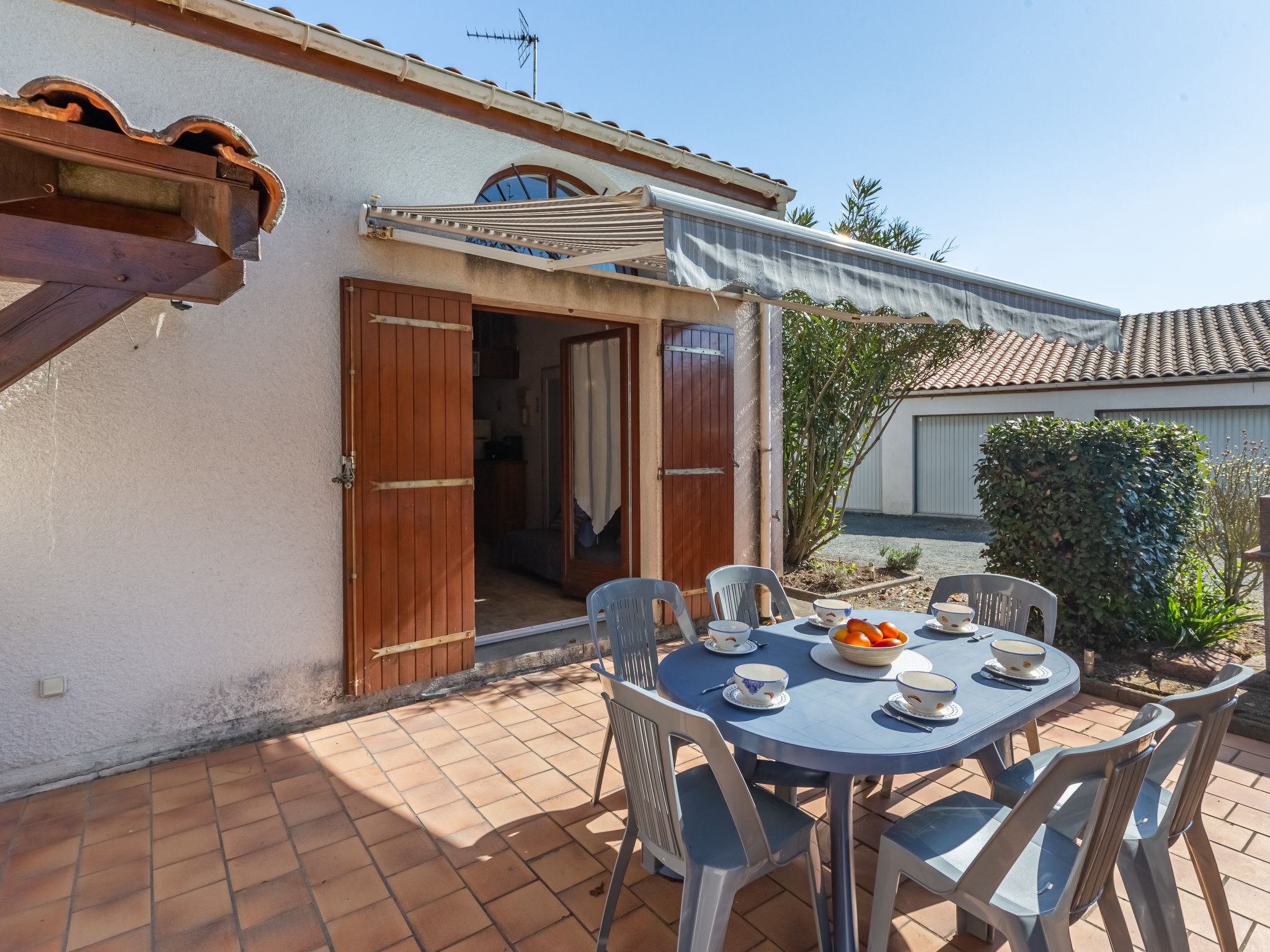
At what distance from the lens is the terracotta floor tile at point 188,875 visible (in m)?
2.91

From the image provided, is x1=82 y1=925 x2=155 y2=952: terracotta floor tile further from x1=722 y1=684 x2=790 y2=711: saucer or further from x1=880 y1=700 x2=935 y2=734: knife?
x1=880 y1=700 x2=935 y2=734: knife

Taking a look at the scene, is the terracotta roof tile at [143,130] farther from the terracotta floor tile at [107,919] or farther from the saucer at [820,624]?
the saucer at [820,624]

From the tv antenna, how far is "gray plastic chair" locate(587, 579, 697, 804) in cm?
702

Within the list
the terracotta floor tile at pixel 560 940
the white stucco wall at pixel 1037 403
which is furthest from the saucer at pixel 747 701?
the white stucco wall at pixel 1037 403

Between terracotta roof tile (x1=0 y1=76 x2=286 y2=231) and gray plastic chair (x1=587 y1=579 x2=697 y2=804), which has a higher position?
terracotta roof tile (x1=0 y1=76 x2=286 y2=231)

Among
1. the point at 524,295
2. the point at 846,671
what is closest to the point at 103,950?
the point at 846,671

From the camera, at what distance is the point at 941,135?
8.99 meters

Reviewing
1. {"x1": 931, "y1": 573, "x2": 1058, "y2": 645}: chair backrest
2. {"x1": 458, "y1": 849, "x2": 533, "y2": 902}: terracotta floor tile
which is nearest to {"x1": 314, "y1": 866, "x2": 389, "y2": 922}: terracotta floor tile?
{"x1": 458, "y1": 849, "x2": 533, "y2": 902}: terracotta floor tile

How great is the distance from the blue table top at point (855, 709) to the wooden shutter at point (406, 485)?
262 centimetres

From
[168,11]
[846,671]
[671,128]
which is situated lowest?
[846,671]

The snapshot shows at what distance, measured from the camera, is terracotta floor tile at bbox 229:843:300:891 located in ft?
9.73

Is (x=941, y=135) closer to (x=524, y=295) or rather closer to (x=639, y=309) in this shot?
(x=639, y=309)

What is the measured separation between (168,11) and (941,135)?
29.1 feet

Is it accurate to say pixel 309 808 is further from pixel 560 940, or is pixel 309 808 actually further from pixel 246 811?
pixel 560 940
